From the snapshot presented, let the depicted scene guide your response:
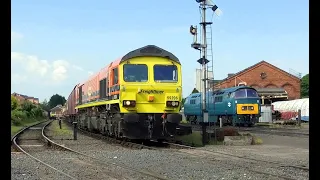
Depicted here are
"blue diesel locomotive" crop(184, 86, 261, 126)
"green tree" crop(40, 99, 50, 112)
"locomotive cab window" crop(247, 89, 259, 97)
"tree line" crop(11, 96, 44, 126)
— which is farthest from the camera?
"green tree" crop(40, 99, 50, 112)

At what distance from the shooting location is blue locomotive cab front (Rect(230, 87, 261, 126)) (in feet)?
107

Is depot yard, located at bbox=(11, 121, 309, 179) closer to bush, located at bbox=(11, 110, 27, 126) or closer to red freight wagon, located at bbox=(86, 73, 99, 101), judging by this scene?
red freight wagon, located at bbox=(86, 73, 99, 101)

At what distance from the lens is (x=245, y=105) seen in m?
32.9

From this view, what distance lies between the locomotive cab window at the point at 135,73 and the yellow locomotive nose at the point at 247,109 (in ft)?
57.8

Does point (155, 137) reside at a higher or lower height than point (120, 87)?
lower

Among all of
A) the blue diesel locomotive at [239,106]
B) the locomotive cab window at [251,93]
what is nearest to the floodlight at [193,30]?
the blue diesel locomotive at [239,106]

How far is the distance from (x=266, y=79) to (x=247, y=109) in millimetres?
37982

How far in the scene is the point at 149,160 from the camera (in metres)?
11.7

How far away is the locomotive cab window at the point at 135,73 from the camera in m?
16.2

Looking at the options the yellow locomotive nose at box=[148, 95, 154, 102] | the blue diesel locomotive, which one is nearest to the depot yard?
the yellow locomotive nose at box=[148, 95, 154, 102]

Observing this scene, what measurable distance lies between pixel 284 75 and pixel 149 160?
60.6m

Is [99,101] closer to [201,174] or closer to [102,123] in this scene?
[102,123]
